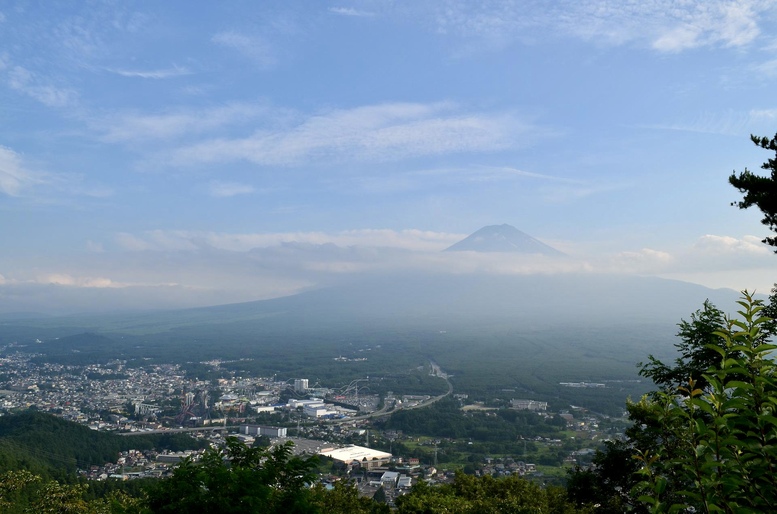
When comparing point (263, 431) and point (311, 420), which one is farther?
point (311, 420)

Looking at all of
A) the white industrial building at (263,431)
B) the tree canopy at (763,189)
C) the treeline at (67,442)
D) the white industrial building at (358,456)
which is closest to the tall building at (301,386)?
the white industrial building at (263,431)

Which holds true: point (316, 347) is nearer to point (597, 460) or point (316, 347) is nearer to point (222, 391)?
point (222, 391)

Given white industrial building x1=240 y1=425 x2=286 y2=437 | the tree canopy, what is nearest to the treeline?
white industrial building x1=240 y1=425 x2=286 y2=437

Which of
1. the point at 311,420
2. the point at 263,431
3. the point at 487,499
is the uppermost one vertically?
the point at 487,499

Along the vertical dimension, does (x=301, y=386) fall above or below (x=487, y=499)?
below

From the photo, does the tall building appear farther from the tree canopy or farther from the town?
the tree canopy

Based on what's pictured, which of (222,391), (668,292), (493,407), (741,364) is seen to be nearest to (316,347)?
(222,391)

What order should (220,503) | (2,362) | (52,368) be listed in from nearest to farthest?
(220,503), (52,368), (2,362)

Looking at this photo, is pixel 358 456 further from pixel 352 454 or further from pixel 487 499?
pixel 487 499

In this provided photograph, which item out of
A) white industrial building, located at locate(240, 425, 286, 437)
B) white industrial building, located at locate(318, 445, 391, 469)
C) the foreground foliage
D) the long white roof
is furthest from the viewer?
white industrial building, located at locate(240, 425, 286, 437)

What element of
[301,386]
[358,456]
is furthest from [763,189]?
[301,386]

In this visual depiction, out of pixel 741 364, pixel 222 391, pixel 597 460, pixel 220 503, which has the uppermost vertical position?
pixel 741 364
